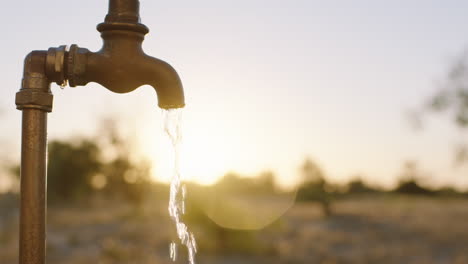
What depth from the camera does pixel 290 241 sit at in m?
14.6

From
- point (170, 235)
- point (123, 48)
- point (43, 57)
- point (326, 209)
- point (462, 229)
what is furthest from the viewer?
point (326, 209)

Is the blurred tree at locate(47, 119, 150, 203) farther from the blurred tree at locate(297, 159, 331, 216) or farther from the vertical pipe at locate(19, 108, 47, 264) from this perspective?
the vertical pipe at locate(19, 108, 47, 264)

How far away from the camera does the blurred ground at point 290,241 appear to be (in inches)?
483

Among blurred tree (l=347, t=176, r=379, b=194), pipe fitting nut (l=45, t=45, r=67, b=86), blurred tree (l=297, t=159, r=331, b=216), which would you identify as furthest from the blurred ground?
blurred tree (l=347, t=176, r=379, b=194)

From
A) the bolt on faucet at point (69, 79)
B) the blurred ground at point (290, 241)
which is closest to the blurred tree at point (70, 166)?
the blurred ground at point (290, 241)

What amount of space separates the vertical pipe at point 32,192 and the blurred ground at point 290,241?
9.31 meters

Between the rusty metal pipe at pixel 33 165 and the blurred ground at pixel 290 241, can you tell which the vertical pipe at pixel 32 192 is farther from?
the blurred ground at pixel 290 241

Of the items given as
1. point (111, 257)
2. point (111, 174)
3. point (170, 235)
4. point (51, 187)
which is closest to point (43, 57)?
point (111, 257)

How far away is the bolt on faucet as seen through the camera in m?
2.19

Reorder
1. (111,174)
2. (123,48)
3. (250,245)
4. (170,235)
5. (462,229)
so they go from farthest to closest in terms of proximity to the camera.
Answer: (111,174) → (462,229) → (170,235) → (250,245) → (123,48)

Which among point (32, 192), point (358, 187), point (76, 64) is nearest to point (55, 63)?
point (76, 64)

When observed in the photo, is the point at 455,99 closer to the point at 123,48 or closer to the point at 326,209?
the point at 326,209

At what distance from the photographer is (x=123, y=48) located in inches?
97.1

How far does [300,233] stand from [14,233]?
9.33 meters
